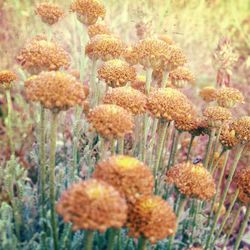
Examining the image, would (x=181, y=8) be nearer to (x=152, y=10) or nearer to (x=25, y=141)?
(x=152, y=10)

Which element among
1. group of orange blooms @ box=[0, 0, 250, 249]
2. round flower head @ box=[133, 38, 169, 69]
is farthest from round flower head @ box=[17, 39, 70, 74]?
round flower head @ box=[133, 38, 169, 69]

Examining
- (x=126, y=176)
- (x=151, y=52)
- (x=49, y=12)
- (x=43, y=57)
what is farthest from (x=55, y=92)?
(x=49, y=12)

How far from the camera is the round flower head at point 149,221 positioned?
112 cm

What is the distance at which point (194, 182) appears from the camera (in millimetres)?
1318

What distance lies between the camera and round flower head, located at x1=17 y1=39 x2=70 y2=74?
62.5 inches

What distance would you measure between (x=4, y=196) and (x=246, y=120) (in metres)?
1.20

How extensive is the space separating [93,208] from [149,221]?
196 millimetres

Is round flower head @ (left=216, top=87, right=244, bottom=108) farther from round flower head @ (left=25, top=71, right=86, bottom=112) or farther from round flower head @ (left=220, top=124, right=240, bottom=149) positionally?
round flower head @ (left=25, top=71, right=86, bottom=112)

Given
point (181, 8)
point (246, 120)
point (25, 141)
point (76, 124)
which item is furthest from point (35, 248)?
point (181, 8)

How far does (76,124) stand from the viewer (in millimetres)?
1822

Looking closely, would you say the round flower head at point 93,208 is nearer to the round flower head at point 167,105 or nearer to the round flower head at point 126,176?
the round flower head at point 126,176

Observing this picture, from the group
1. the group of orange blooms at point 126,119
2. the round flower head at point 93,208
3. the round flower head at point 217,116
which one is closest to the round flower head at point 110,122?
the group of orange blooms at point 126,119

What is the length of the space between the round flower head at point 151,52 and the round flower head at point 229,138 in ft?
1.08

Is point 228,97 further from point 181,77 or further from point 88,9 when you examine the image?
point 88,9
